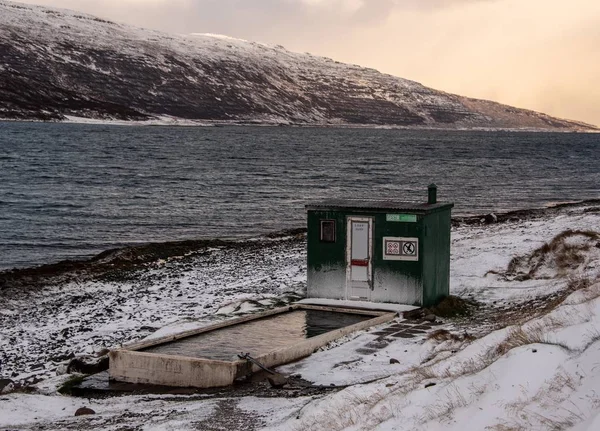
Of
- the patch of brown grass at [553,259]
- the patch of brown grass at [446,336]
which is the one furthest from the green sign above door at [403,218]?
the patch of brown grass at [553,259]

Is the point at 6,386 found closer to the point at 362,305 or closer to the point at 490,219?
the point at 362,305

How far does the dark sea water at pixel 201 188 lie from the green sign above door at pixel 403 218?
18.3m

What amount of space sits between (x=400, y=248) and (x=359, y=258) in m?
0.94

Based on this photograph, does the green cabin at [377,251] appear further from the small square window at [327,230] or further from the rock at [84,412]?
the rock at [84,412]

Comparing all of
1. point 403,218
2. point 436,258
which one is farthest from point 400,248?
point 436,258

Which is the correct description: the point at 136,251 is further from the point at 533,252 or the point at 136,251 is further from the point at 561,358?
the point at 561,358

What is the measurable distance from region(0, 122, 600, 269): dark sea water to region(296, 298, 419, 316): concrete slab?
16.7 m

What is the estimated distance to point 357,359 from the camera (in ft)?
47.3

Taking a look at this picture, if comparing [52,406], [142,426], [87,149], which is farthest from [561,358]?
[87,149]

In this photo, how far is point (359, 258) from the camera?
1847cm

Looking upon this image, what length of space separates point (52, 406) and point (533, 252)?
15.3 meters

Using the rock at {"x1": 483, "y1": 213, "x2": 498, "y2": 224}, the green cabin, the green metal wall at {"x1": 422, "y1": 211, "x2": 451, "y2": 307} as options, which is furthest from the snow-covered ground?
the rock at {"x1": 483, "y1": 213, "x2": 498, "y2": 224}

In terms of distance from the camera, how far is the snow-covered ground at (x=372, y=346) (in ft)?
26.0

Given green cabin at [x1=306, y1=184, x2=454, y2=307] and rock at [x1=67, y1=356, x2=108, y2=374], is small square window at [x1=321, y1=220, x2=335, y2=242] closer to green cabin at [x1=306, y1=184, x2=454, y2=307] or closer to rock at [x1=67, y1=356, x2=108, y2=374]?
green cabin at [x1=306, y1=184, x2=454, y2=307]
